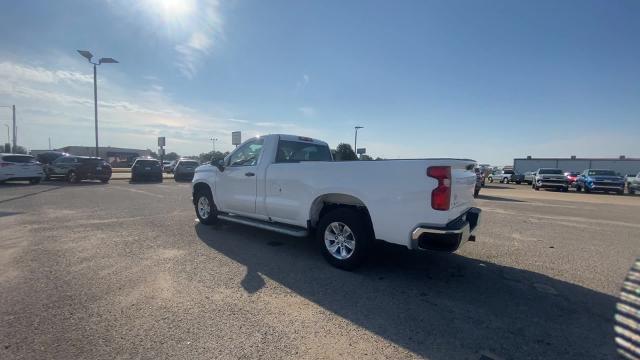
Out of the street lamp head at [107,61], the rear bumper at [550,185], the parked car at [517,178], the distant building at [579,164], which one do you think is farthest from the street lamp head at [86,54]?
the distant building at [579,164]

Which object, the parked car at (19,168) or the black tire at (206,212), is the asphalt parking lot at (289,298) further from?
the parked car at (19,168)

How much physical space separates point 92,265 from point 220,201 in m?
2.62

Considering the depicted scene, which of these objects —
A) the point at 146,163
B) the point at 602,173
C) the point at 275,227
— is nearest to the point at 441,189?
the point at 275,227

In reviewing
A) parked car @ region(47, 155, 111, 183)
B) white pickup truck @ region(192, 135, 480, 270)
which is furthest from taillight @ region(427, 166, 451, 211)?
parked car @ region(47, 155, 111, 183)

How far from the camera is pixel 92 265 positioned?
465 cm

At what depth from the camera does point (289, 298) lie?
12.1 feet

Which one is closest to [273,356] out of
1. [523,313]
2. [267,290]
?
[267,290]

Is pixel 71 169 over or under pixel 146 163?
under

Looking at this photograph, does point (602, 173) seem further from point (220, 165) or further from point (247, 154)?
point (220, 165)

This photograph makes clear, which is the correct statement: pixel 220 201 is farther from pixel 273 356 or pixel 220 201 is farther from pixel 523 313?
pixel 523 313

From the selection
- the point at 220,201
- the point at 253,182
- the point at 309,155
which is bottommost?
the point at 220,201

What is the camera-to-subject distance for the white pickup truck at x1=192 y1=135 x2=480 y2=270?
379 cm

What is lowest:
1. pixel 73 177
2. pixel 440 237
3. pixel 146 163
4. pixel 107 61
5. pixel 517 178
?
pixel 73 177

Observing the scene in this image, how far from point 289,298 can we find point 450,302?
183 centimetres
